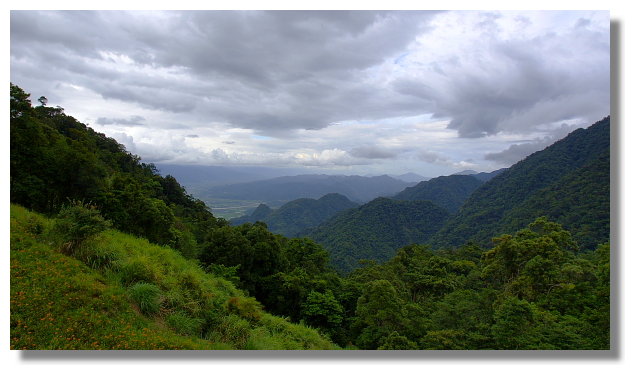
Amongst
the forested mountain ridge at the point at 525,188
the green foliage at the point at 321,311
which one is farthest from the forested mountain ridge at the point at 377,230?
the green foliage at the point at 321,311

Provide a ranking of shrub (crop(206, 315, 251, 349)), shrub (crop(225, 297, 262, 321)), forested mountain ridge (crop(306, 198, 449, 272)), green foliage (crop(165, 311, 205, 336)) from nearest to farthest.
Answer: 1. green foliage (crop(165, 311, 205, 336))
2. shrub (crop(206, 315, 251, 349))
3. shrub (crop(225, 297, 262, 321))
4. forested mountain ridge (crop(306, 198, 449, 272))

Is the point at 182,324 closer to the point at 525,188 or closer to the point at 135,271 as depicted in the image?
the point at 135,271

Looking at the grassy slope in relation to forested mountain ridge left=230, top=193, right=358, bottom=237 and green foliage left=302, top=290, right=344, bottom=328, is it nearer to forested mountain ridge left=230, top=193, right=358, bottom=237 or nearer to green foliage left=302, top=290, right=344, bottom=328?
green foliage left=302, top=290, right=344, bottom=328

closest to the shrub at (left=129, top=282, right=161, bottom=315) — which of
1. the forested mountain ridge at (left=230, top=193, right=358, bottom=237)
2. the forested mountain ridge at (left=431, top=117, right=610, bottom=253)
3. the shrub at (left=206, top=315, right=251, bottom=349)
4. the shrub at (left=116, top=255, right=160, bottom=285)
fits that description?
the shrub at (left=116, top=255, right=160, bottom=285)

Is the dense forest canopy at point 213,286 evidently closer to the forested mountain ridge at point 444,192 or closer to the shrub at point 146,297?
the shrub at point 146,297

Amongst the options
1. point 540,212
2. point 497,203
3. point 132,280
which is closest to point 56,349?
point 132,280
